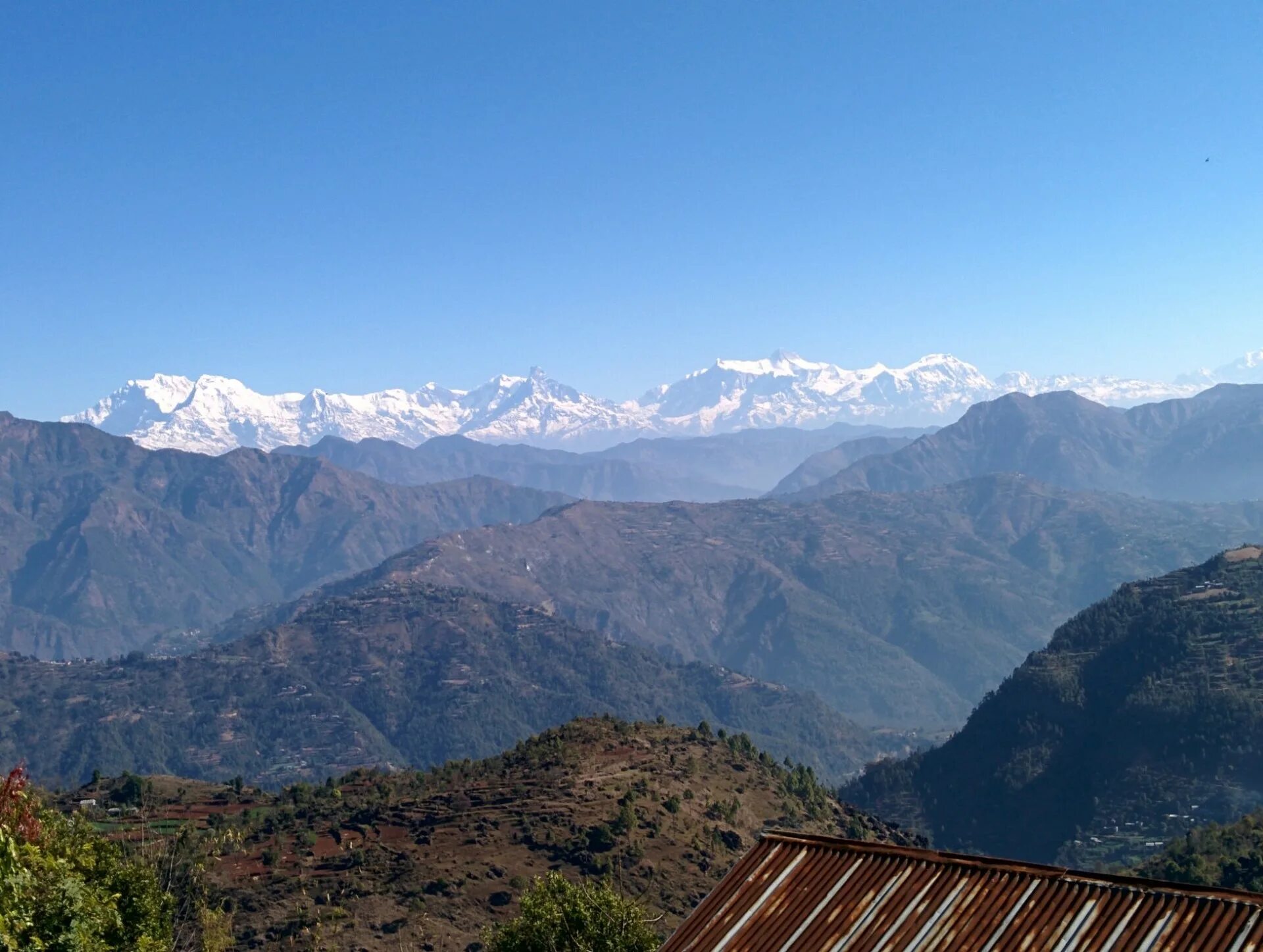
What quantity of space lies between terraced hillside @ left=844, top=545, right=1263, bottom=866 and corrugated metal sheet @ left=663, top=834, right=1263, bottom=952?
408ft

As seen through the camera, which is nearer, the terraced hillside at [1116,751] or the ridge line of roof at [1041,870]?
the ridge line of roof at [1041,870]

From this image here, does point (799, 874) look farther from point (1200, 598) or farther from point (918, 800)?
point (1200, 598)

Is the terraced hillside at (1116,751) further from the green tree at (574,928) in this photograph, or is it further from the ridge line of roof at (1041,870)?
the ridge line of roof at (1041,870)

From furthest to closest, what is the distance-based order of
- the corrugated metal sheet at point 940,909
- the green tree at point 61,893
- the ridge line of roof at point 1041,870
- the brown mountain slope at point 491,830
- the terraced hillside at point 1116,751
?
the terraced hillside at point 1116,751 < the brown mountain slope at point 491,830 < the green tree at point 61,893 < the ridge line of roof at point 1041,870 < the corrugated metal sheet at point 940,909

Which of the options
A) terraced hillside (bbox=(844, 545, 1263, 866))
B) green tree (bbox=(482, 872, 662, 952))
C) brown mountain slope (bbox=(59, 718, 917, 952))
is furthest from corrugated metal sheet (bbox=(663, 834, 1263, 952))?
terraced hillside (bbox=(844, 545, 1263, 866))

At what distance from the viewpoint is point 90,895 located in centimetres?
2536

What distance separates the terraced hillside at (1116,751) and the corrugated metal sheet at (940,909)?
12433 centimetres

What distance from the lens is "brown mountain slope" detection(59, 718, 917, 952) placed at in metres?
62.7

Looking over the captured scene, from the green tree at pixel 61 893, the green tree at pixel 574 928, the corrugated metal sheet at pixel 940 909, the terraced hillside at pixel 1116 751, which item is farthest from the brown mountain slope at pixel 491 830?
the terraced hillside at pixel 1116 751

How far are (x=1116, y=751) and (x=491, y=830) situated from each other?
409 ft

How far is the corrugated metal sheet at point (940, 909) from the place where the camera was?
64.8 ft

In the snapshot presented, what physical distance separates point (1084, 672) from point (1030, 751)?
78.1ft

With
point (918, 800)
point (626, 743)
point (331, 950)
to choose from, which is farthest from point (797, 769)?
point (918, 800)

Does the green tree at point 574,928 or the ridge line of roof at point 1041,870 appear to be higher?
the ridge line of roof at point 1041,870
